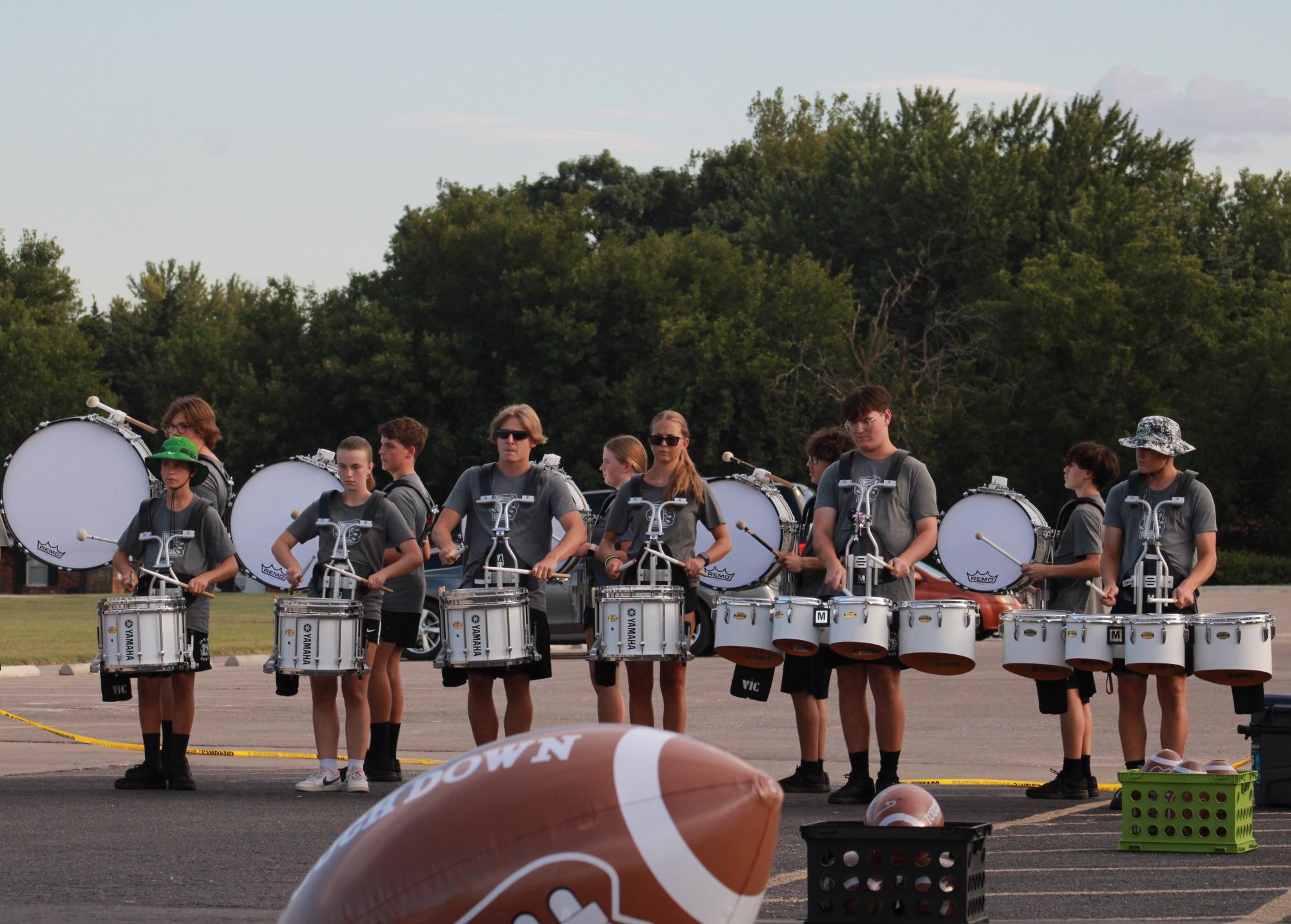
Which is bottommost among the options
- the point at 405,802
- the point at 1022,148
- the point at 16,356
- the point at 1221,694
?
the point at 1221,694

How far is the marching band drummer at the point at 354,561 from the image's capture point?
34.7 feet

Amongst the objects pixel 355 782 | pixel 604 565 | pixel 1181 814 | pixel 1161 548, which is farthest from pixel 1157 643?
pixel 355 782

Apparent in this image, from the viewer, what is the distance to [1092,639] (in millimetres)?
9797

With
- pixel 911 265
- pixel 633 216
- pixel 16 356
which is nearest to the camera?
pixel 911 265

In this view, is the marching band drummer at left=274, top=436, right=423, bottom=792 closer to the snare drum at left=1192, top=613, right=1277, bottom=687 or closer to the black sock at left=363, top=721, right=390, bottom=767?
the black sock at left=363, top=721, right=390, bottom=767

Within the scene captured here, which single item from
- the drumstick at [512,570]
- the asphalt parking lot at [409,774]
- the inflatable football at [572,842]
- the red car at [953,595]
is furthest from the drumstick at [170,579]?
the red car at [953,595]

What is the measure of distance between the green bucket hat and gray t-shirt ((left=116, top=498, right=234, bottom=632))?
232 mm

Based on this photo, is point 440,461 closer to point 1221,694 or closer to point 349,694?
point 1221,694

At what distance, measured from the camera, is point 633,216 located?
2982 inches

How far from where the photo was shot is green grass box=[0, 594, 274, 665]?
903 inches

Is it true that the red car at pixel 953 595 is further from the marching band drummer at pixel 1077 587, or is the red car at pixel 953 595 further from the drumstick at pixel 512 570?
the drumstick at pixel 512 570

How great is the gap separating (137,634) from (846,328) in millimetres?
44691

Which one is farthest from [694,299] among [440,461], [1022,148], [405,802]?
[405,802]

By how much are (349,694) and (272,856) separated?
2.39m
